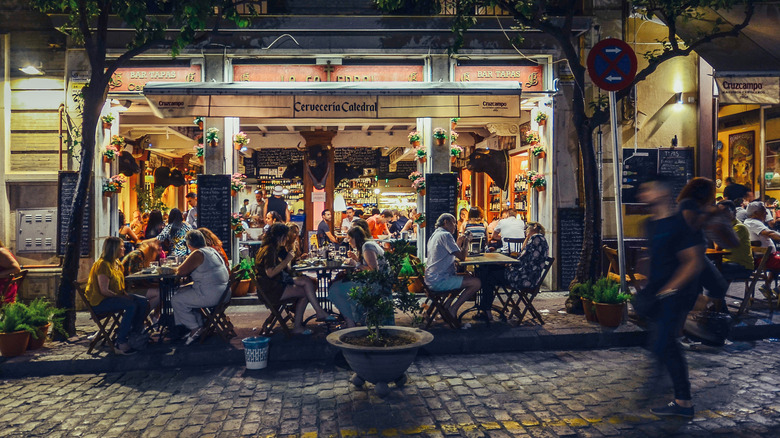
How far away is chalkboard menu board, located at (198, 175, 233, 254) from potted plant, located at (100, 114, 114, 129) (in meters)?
1.81

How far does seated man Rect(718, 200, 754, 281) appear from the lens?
7348 mm

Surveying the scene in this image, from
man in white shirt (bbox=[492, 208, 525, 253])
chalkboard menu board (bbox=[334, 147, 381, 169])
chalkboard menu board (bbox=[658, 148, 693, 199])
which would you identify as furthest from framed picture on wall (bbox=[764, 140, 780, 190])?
chalkboard menu board (bbox=[334, 147, 381, 169])

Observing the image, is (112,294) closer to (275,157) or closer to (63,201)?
(63,201)

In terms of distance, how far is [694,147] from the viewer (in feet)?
33.6

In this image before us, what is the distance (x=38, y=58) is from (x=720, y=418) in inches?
425

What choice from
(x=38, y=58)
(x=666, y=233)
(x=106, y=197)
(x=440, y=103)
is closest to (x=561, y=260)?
(x=440, y=103)

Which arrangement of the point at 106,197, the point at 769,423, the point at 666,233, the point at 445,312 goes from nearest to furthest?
the point at 769,423 → the point at 666,233 → the point at 445,312 → the point at 106,197

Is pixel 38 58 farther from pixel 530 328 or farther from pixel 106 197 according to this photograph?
pixel 530 328

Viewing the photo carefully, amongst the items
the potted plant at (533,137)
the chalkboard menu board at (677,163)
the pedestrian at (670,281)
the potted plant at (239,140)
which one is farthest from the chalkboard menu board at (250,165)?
the pedestrian at (670,281)

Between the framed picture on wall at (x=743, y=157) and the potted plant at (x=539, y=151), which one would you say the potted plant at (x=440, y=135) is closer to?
the potted plant at (x=539, y=151)

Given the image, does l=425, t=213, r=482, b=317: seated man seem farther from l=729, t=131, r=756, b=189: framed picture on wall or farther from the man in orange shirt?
l=729, t=131, r=756, b=189: framed picture on wall

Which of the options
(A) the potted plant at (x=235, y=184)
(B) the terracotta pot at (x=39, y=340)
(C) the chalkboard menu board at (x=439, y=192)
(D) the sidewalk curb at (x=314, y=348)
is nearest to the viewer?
(D) the sidewalk curb at (x=314, y=348)

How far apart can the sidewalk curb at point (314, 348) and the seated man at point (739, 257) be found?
0.82 m

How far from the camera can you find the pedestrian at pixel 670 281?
167 inches
